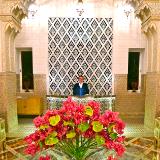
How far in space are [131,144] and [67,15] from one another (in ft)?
15.0

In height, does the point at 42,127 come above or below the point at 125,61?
below

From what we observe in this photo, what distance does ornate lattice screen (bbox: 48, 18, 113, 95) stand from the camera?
23.1 feet

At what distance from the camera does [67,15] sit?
277 inches

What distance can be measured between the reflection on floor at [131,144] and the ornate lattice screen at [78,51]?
5.87 ft

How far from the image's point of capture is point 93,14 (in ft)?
23.2

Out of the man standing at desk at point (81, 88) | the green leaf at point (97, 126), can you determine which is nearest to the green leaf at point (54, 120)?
the green leaf at point (97, 126)

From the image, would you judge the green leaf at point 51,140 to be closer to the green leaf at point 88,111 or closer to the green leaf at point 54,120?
the green leaf at point 54,120

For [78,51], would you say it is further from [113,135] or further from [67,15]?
[113,135]

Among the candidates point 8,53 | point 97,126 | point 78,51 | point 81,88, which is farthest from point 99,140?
point 78,51

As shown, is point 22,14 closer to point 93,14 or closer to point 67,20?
point 67,20

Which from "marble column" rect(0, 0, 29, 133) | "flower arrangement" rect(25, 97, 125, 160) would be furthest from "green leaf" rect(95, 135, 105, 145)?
"marble column" rect(0, 0, 29, 133)

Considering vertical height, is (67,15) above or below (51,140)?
above

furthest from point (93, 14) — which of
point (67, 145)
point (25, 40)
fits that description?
point (67, 145)

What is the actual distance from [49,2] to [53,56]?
1769mm
